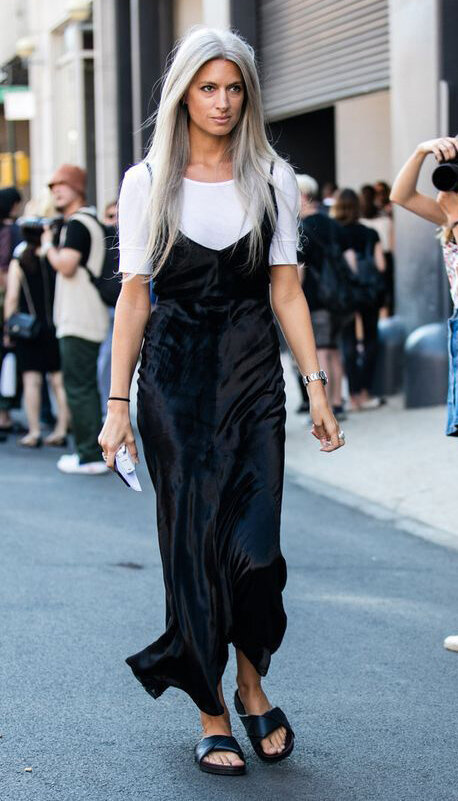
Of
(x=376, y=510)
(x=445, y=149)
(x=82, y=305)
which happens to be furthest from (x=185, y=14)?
(x=445, y=149)

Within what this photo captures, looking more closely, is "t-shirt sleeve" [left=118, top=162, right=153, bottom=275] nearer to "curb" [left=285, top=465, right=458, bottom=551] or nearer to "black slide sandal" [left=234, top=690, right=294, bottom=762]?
"black slide sandal" [left=234, top=690, right=294, bottom=762]

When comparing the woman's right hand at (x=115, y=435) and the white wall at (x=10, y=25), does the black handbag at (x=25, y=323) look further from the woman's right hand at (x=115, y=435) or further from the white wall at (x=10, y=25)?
the white wall at (x=10, y=25)

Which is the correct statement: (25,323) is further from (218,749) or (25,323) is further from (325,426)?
(218,749)

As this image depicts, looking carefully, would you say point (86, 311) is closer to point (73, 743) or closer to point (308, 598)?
point (308, 598)

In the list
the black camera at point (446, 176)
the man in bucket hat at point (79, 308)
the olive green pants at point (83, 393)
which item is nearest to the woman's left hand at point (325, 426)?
the black camera at point (446, 176)

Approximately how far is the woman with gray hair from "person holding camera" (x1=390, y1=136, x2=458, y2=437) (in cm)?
84

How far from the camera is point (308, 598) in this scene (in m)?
6.04

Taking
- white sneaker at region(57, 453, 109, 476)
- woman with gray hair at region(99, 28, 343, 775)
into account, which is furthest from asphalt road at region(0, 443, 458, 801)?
white sneaker at region(57, 453, 109, 476)

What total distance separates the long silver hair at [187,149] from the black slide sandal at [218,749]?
4.31 feet

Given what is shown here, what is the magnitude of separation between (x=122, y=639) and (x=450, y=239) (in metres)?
1.91

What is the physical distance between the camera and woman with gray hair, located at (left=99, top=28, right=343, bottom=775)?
3938 millimetres

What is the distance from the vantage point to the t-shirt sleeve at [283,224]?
405cm

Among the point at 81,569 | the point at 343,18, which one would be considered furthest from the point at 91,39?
the point at 81,569

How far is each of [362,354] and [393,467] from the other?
2970 mm
